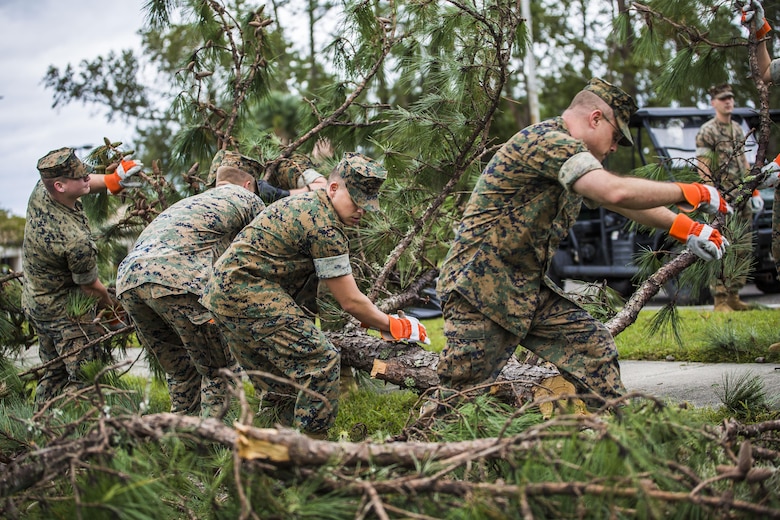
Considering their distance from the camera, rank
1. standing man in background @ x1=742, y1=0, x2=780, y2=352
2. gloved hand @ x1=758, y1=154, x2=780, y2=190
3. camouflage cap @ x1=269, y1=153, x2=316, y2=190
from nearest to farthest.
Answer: gloved hand @ x1=758, y1=154, x2=780, y2=190 → standing man in background @ x1=742, y1=0, x2=780, y2=352 → camouflage cap @ x1=269, y1=153, x2=316, y2=190

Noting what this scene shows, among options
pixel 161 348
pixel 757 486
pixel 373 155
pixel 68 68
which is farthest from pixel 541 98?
pixel 757 486

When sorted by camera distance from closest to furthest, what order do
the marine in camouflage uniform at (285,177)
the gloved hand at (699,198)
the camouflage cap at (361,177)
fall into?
the gloved hand at (699,198), the camouflage cap at (361,177), the marine in camouflage uniform at (285,177)

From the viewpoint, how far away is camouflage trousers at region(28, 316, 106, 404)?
15.1 feet

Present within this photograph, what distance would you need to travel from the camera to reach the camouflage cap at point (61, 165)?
4414mm

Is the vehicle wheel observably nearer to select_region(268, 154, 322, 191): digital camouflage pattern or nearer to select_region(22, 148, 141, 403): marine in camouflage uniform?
select_region(268, 154, 322, 191): digital camouflage pattern

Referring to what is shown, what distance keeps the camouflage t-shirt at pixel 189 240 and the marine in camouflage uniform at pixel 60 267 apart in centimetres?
85

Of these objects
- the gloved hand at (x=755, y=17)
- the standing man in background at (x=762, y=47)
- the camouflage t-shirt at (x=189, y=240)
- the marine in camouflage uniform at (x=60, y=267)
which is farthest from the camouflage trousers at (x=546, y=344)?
the marine in camouflage uniform at (x=60, y=267)

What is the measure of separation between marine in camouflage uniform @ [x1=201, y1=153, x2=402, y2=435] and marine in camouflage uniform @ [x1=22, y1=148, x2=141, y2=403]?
160 centimetres

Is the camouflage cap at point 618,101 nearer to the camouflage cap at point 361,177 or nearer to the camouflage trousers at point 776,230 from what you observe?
the camouflage cap at point 361,177

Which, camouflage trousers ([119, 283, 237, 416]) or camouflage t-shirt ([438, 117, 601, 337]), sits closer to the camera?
camouflage t-shirt ([438, 117, 601, 337])

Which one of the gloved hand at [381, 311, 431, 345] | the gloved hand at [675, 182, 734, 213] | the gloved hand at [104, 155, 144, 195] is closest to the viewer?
the gloved hand at [675, 182, 734, 213]

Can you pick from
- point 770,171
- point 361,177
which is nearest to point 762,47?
point 770,171

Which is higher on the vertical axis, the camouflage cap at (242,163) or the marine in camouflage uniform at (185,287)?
the camouflage cap at (242,163)

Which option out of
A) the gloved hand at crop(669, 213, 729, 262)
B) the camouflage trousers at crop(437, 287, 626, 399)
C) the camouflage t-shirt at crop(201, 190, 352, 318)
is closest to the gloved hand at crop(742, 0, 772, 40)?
the gloved hand at crop(669, 213, 729, 262)
